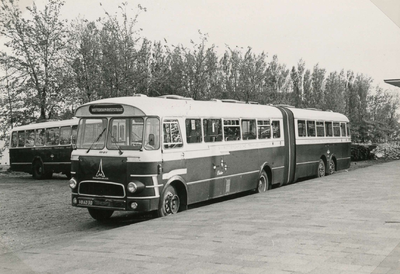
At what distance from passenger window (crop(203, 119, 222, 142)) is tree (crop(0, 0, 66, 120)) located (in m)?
15.3

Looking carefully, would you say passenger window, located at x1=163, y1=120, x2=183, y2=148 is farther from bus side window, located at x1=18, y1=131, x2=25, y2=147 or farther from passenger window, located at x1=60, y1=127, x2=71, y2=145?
bus side window, located at x1=18, y1=131, x2=25, y2=147

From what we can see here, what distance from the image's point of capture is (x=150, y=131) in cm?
1052

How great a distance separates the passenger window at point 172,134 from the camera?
10.9 metres

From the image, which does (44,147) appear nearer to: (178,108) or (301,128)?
(301,128)

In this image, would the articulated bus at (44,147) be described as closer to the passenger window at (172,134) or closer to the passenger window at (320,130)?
the passenger window at (320,130)

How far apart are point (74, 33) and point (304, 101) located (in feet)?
77.2

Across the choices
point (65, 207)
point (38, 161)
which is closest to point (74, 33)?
point (38, 161)

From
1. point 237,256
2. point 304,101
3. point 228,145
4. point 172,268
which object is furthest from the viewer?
point 304,101

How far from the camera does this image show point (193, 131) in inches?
472

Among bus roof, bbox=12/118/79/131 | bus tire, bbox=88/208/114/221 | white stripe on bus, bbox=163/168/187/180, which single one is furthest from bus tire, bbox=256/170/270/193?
bus roof, bbox=12/118/79/131

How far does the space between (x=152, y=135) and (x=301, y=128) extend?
9325 mm

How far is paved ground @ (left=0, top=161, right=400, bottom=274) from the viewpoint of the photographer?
6.02 metres

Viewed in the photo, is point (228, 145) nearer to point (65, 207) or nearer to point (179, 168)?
point (179, 168)

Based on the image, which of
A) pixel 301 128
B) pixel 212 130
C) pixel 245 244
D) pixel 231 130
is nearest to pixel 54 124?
pixel 301 128
